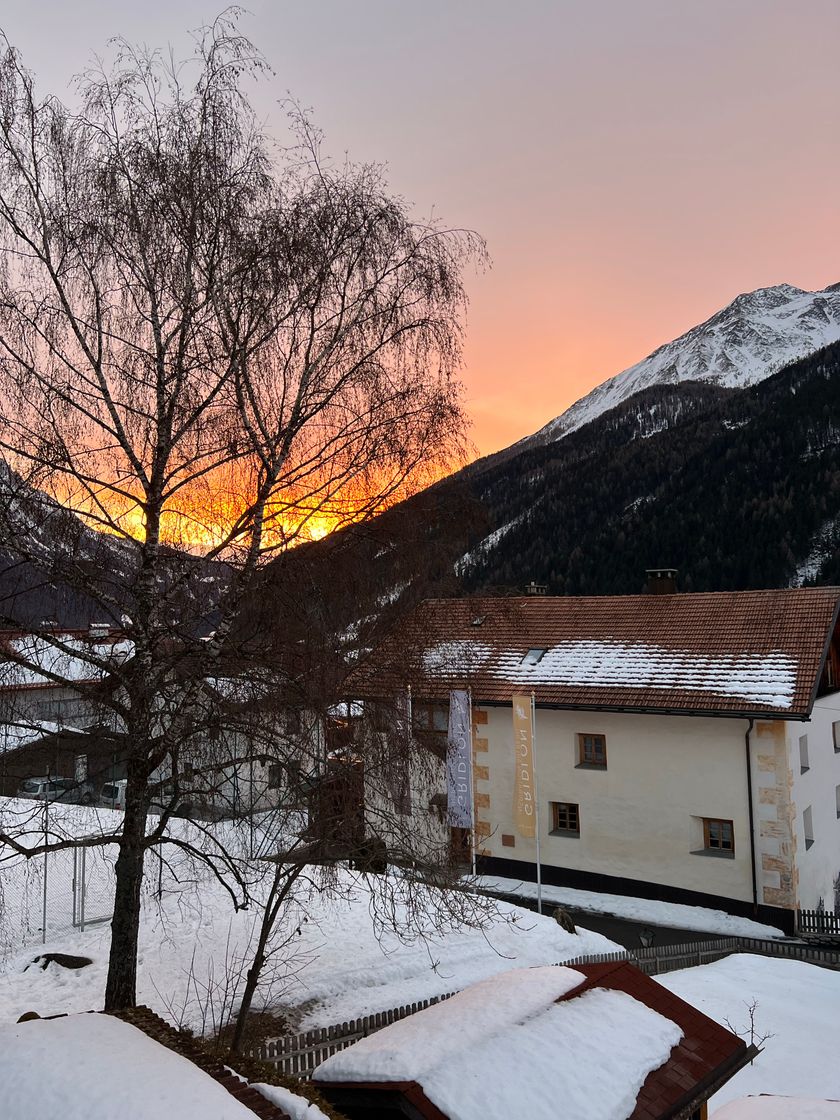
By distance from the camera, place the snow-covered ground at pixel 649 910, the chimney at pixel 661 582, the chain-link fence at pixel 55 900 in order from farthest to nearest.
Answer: the chimney at pixel 661 582 → the snow-covered ground at pixel 649 910 → the chain-link fence at pixel 55 900

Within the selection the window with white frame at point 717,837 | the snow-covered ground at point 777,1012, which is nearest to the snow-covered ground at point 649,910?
the window with white frame at point 717,837

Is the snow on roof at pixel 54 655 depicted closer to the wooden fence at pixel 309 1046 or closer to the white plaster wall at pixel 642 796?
the wooden fence at pixel 309 1046

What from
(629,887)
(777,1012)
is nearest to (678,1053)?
(777,1012)

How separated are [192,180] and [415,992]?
1210 centimetres

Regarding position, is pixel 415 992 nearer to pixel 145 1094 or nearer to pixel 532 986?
pixel 532 986

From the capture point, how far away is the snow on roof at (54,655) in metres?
6.93

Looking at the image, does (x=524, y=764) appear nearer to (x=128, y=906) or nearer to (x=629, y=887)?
(x=629, y=887)

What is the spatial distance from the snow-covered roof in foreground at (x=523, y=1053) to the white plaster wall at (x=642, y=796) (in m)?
15.0

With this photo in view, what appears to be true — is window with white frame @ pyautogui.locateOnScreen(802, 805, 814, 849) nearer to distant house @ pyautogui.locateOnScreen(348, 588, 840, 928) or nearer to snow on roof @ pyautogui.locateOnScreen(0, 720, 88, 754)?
distant house @ pyautogui.locateOnScreen(348, 588, 840, 928)

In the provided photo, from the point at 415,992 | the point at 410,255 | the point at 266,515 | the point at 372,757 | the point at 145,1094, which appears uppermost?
the point at 410,255

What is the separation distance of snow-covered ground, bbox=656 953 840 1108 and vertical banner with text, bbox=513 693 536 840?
5.50 metres

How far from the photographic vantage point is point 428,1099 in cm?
486

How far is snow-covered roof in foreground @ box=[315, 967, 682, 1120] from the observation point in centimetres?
490

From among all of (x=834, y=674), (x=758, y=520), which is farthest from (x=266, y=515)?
(x=758, y=520)
